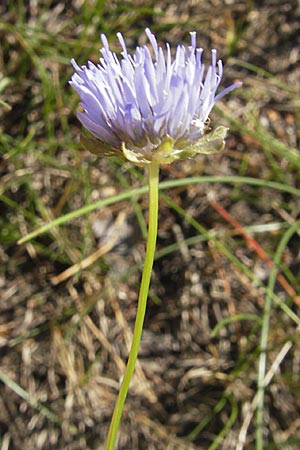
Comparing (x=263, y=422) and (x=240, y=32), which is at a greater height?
(x=240, y=32)

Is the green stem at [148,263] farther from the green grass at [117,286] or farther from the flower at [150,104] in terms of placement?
the green grass at [117,286]

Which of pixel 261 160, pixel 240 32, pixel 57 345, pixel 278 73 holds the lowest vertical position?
pixel 57 345

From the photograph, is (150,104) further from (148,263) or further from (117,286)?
(117,286)

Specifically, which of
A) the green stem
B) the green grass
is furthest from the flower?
the green grass

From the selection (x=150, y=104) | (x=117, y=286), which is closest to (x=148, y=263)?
(x=150, y=104)

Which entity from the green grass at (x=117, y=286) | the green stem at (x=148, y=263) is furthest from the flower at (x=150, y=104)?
the green grass at (x=117, y=286)

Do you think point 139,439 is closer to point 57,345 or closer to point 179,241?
point 57,345

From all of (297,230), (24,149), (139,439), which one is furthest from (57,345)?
(297,230)
